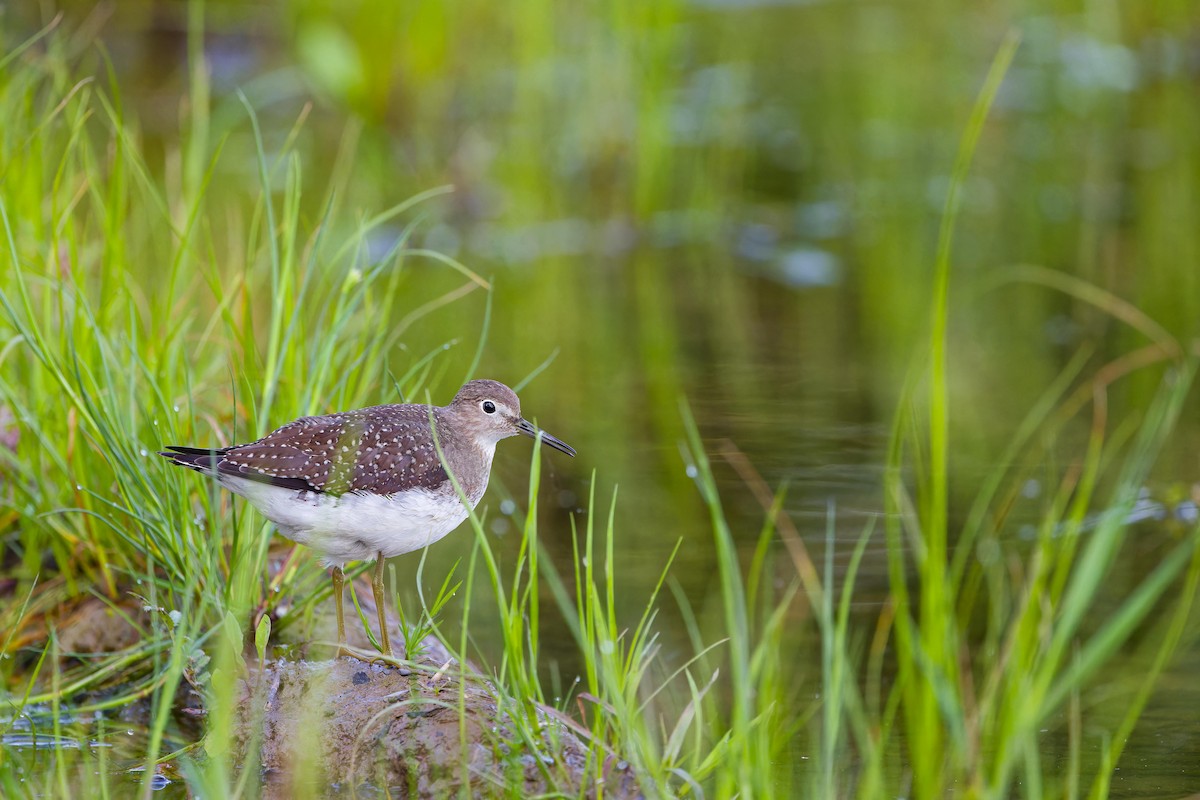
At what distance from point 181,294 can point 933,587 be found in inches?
170

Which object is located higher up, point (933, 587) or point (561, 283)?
point (933, 587)

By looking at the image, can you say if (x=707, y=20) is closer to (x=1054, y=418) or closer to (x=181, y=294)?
(x=1054, y=418)

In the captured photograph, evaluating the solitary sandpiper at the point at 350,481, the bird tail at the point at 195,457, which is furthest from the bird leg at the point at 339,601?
the bird tail at the point at 195,457

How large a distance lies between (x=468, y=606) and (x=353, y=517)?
2.18 ft

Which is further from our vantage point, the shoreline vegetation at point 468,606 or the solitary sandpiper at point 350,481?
the solitary sandpiper at point 350,481

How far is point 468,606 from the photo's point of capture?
3.63 meters

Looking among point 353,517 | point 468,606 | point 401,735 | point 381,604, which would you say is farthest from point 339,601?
point 468,606

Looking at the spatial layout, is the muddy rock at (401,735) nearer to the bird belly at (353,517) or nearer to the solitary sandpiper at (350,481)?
the solitary sandpiper at (350,481)

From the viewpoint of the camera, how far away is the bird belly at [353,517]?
4.14 meters

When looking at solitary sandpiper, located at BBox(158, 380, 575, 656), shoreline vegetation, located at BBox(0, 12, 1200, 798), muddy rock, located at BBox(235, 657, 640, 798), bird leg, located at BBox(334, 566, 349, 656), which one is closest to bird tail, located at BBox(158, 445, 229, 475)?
solitary sandpiper, located at BBox(158, 380, 575, 656)

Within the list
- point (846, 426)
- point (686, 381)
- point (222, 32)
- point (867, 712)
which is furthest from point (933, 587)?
point (222, 32)

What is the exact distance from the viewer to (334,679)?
4316mm

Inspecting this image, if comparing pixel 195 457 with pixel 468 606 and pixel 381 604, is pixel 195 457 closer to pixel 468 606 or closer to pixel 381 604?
pixel 381 604

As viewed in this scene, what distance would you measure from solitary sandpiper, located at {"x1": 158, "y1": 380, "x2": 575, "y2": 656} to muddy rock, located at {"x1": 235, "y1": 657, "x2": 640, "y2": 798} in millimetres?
142
